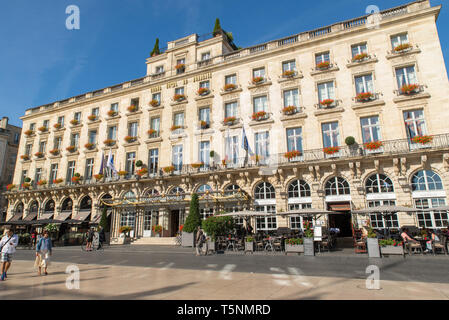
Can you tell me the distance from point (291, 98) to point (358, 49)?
630 centimetres

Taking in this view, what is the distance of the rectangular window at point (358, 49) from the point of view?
2186 cm

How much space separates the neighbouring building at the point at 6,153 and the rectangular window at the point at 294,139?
44.8 m

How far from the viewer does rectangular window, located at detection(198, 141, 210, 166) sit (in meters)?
25.0

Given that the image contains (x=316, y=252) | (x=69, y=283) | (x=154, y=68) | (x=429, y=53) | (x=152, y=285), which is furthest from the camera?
(x=154, y=68)

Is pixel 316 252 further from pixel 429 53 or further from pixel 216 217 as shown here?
pixel 429 53

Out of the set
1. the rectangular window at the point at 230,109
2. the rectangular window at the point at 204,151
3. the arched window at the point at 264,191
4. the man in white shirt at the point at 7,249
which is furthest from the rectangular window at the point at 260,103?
the man in white shirt at the point at 7,249

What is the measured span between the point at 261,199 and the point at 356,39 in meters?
14.8

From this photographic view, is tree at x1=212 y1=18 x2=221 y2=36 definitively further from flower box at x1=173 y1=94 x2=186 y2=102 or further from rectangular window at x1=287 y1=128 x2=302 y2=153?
rectangular window at x1=287 y1=128 x2=302 y2=153

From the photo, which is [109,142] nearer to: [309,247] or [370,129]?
[309,247]

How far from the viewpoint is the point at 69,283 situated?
27.0ft

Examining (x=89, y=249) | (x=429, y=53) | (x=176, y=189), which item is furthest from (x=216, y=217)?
(x=429, y=53)

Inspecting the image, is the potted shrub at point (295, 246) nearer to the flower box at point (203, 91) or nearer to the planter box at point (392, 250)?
the planter box at point (392, 250)

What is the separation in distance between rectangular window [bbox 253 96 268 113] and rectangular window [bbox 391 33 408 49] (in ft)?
33.7

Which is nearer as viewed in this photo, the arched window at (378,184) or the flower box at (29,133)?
the arched window at (378,184)
